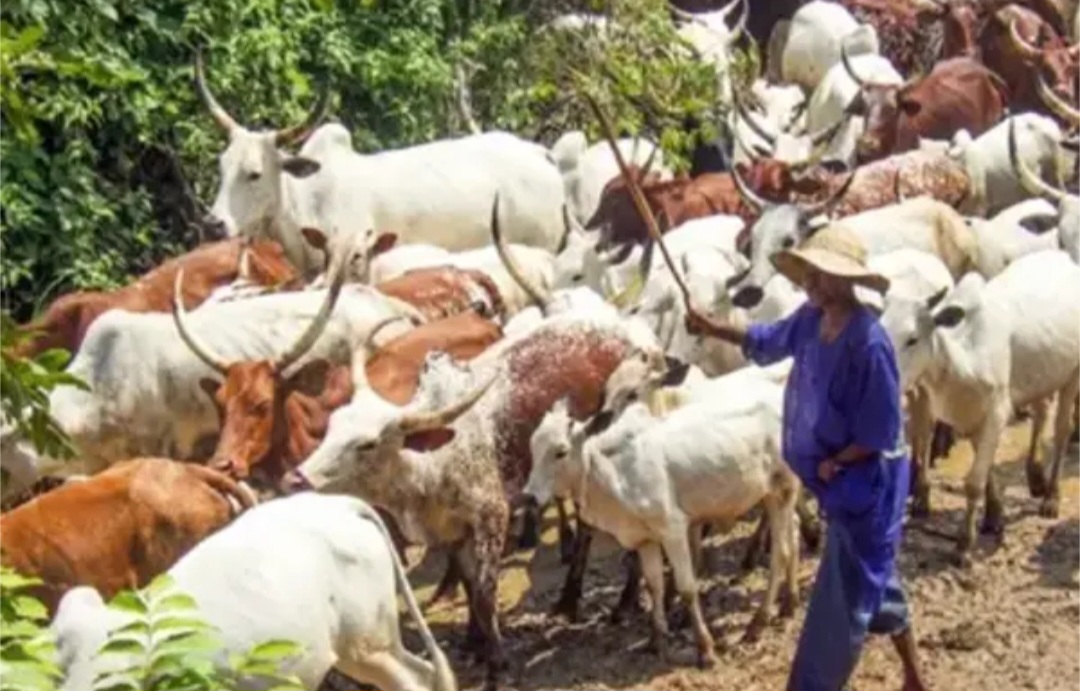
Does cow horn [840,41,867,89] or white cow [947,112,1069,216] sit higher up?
white cow [947,112,1069,216]

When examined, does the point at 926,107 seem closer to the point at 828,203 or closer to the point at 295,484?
the point at 828,203

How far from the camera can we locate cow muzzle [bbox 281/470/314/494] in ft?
29.1

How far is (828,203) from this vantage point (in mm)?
12422

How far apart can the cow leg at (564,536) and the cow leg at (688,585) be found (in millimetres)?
1331

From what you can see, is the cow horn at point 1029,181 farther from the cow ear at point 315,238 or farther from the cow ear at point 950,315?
the cow ear at point 315,238

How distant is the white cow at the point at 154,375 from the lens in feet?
34.5

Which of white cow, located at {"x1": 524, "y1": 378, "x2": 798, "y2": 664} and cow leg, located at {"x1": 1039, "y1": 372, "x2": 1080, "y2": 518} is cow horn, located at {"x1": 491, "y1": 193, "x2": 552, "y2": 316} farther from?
cow leg, located at {"x1": 1039, "y1": 372, "x2": 1080, "y2": 518}

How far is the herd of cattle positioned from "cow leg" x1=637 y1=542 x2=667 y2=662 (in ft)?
0.06

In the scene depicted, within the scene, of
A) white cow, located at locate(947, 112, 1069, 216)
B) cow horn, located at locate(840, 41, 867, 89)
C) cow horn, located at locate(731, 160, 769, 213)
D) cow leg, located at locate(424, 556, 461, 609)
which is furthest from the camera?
cow horn, located at locate(840, 41, 867, 89)

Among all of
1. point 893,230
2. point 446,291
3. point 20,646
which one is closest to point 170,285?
point 446,291

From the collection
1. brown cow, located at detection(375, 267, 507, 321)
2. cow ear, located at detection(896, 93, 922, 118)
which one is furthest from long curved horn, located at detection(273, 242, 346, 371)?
cow ear, located at detection(896, 93, 922, 118)

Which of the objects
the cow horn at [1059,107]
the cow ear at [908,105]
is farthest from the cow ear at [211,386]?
the cow ear at [908,105]

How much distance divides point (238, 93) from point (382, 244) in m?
1.95

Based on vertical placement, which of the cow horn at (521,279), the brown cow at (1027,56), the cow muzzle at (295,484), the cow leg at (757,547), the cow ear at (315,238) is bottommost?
the brown cow at (1027,56)
